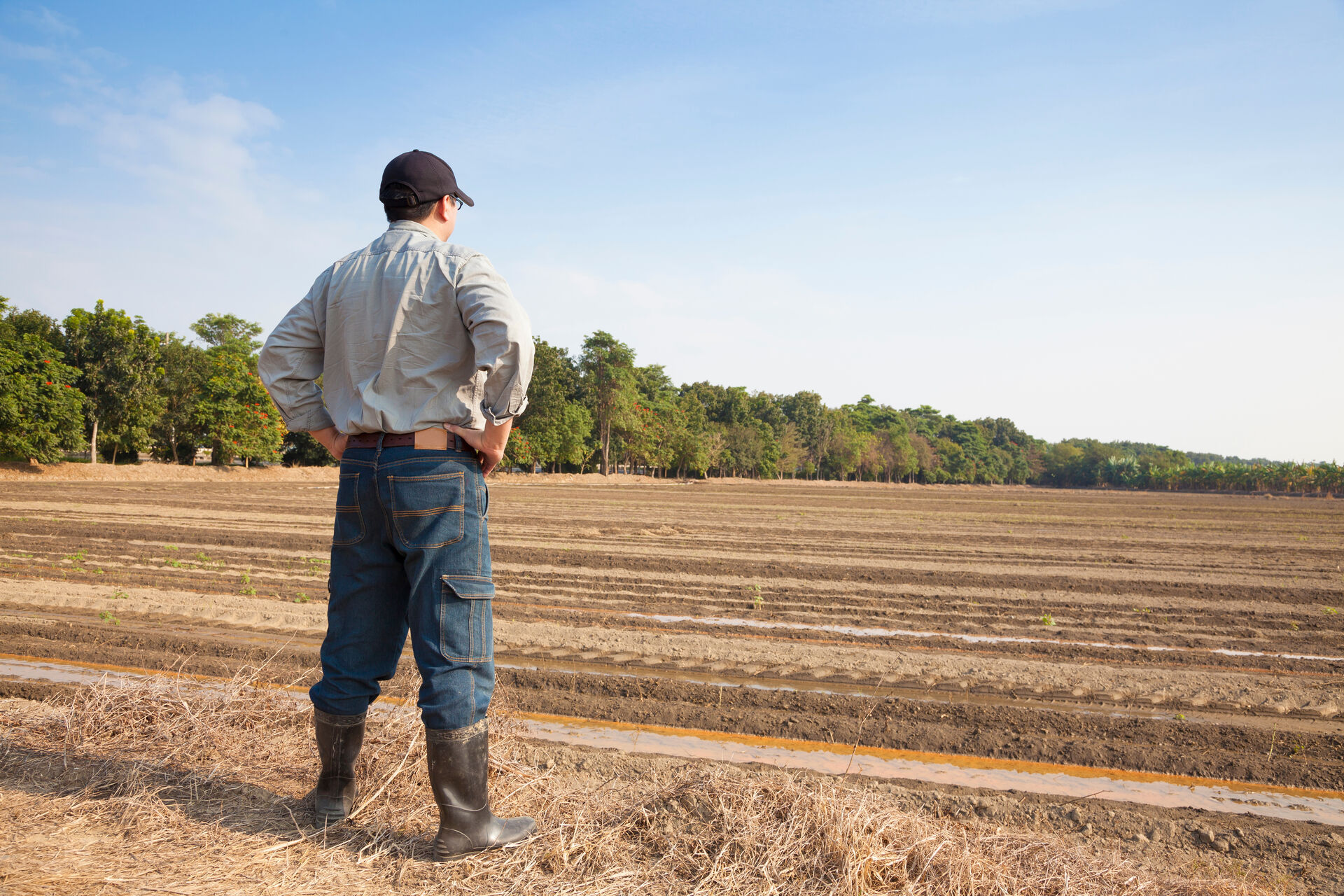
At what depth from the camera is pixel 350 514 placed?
7.41 ft

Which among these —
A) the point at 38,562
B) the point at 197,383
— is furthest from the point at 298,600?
the point at 197,383

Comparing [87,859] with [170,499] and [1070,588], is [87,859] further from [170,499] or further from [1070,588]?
[170,499]

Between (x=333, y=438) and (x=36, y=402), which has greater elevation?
(x=36, y=402)

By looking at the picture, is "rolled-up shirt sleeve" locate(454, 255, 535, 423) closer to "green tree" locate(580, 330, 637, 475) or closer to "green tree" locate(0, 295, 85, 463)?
"green tree" locate(0, 295, 85, 463)

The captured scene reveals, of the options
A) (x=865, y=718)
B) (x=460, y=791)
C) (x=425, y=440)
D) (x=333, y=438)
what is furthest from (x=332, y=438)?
(x=865, y=718)

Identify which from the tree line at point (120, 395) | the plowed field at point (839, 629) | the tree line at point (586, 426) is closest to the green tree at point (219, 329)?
the tree line at point (586, 426)

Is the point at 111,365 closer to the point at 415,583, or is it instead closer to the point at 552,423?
the point at 552,423

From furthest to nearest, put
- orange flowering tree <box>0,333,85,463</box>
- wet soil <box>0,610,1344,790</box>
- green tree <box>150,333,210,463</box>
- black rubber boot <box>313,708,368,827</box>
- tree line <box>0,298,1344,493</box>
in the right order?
green tree <box>150,333,210,463</box> → tree line <box>0,298,1344,493</box> → orange flowering tree <box>0,333,85,463</box> → wet soil <box>0,610,1344,790</box> → black rubber boot <box>313,708,368,827</box>

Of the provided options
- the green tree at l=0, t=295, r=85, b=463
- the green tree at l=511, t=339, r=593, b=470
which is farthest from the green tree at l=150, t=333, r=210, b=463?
the green tree at l=511, t=339, r=593, b=470

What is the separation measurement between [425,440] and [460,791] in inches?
40.9

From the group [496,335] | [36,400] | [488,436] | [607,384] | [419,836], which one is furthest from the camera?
[607,384]

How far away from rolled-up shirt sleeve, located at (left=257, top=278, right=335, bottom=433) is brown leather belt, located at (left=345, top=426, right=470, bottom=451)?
282 millimetres

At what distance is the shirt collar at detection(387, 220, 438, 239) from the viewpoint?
2.36 metres

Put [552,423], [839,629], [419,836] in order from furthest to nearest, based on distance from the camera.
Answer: [552,423]
[839,629]
[419,836]
